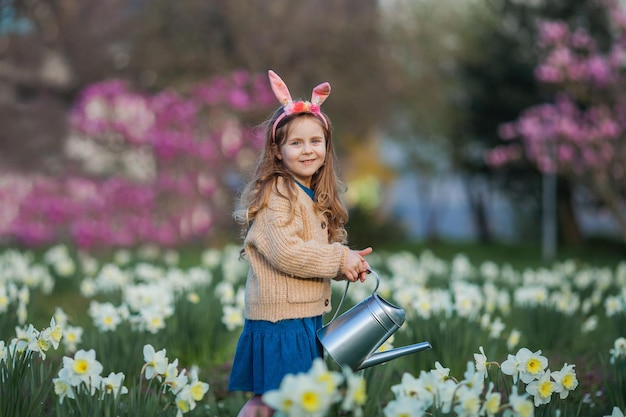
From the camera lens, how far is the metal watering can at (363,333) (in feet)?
7.25

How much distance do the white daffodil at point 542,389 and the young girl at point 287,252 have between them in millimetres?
601

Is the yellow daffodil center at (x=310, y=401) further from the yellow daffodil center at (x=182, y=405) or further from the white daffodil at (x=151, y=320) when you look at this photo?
the white daffodil at (x=151, y=320)

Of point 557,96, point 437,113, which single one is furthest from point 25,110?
point 557,96

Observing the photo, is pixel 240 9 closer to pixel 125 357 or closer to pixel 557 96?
pixel 557 96

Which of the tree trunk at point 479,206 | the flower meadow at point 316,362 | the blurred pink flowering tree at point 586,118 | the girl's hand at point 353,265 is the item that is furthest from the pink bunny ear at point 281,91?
the tree trunk at point 479,206

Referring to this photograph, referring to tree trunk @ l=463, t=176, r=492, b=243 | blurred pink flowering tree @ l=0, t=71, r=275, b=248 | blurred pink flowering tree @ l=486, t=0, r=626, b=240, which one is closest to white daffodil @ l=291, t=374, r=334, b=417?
blurred pink flowering tree @ l=0, t=71, r=275, b=248

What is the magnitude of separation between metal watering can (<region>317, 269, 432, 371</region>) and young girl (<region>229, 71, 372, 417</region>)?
0.14 m

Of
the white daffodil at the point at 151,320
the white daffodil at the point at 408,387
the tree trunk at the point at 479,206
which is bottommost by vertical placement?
the white daffodil at the point at 408,387

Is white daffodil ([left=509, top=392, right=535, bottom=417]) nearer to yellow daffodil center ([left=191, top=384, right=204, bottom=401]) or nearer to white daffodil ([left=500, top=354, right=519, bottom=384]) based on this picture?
white daffodil ([left=500, top=354, right=519, bottom=384])

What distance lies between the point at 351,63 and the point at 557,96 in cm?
473

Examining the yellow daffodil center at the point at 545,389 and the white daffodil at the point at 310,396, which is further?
the yellow daffodil center at the point at 545,389

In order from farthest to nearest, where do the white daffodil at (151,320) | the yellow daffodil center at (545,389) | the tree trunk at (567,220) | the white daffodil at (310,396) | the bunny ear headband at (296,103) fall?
1. the tree trunk at (567,220)
2. the white daffodil at (151,320)
3. the bunny ear headband at (296,103)
4. the yellow daffodil center at (545,389)
5. the white daffodil at (310,396)

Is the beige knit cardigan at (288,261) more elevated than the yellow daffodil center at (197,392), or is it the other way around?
the beige knit cardigan at (288,261)

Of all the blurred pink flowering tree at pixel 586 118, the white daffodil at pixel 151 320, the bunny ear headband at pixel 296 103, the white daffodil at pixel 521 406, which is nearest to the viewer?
the white daffodil at pixel 521 406
